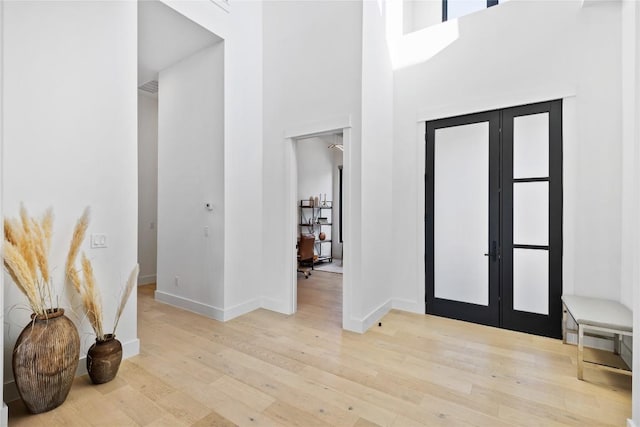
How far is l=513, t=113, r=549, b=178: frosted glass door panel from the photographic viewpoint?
10.6 ft

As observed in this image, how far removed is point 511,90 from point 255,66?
10.3 ft

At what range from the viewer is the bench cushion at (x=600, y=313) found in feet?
7.72

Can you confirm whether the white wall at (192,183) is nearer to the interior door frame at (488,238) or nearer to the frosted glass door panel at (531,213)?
the interior door frame at (488,238)

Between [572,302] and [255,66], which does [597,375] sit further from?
[255,66]

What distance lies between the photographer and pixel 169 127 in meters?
4.27

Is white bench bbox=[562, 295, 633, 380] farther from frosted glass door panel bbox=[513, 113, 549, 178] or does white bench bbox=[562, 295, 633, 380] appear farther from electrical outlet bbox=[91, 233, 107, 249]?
electrical outlet bbox=[91, 233, 107, 249]

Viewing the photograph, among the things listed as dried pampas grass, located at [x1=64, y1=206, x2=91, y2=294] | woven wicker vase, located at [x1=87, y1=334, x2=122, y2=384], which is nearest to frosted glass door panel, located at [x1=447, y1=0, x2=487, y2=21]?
dried pampas grass, located at [x1=64, y1=206, x2=91, y2=294]

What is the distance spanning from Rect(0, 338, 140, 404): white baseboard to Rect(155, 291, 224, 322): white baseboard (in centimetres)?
99

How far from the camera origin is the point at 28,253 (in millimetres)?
1961

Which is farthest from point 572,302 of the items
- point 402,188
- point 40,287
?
point 40,287

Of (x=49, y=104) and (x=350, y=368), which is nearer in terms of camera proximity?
(x=49, y=104)

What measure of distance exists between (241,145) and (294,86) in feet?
3.30

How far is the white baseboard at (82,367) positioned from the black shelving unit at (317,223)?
4955mm

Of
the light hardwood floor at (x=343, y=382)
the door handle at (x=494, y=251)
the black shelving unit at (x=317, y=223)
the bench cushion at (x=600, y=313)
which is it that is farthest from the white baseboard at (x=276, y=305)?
the black shelving unit at (x=317, y=223)
